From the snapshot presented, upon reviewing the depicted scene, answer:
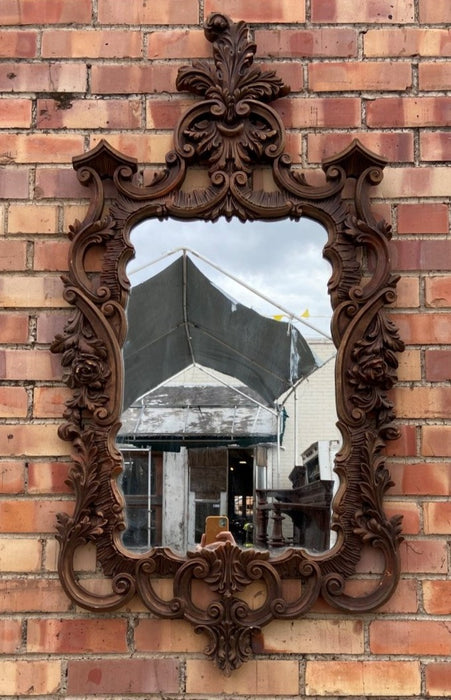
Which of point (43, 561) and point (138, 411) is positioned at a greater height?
point (138, 411)

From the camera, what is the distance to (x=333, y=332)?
228cm

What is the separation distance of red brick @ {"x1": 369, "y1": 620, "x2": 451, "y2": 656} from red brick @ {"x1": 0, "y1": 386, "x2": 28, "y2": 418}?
42.2 inches

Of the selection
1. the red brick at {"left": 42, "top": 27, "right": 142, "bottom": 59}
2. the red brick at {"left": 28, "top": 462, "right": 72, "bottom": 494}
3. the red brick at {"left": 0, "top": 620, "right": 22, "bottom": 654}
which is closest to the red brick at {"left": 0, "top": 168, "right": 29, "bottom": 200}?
the red brick at {"left": 42, "top": 27, "right": 142, "bottom": 59}

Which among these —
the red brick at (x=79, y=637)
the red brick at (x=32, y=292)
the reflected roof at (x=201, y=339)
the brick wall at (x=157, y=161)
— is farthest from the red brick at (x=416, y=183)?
the red brick at (x=79, y=637)

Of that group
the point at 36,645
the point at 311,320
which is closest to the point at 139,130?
the point at 311,320

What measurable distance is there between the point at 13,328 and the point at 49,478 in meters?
0.41

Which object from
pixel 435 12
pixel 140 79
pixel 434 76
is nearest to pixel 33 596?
pixel 140 79

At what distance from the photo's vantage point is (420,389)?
2270 millimetres

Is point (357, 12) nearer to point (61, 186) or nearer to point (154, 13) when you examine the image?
point (154, 13)

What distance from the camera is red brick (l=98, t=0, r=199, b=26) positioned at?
7.82 feet

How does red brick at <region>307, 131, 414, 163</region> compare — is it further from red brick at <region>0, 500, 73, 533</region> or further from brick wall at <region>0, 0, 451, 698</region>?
red brick at <region>0, 500, 73, 533</region>

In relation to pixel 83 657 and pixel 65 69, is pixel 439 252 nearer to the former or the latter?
pixel 65 69

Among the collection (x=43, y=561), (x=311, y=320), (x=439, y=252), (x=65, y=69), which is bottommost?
(x=43, y=561)

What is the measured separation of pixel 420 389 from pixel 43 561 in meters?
1.09
